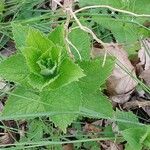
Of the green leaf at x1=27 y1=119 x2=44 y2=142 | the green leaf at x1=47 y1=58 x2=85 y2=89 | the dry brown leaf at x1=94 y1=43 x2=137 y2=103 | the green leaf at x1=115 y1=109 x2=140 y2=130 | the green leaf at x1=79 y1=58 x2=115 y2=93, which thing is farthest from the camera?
the dry brown leaf at x1=94 y1=43 x2=137 y2=103

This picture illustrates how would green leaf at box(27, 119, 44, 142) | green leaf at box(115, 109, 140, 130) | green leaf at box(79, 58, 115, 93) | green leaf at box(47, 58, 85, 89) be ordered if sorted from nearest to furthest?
green leaf at box(47, 58, 85, 89), green leaf at box(79, 58, 115, 93), green leaf at box(115, 109, 140, 130), green leaf at box(27, 119, 44, 142)

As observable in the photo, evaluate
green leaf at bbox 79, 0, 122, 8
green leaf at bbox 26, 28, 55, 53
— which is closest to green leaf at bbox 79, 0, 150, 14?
green leaf at bbox 79, 0, 122, 8

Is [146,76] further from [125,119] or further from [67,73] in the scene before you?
[67,73]

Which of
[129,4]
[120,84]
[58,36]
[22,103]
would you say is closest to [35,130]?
[22,103]

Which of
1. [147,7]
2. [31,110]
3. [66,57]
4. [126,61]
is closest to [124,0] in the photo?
[147,7]

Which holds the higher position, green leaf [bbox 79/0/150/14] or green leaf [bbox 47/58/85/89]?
green leaf [bbox 79/0/150/14]

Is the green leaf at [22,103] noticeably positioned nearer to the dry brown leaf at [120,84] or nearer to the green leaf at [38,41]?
the green leaf at [38,41]

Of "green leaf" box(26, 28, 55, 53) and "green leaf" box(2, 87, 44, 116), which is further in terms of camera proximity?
A: "green leaf" box(2, 87, 44, 116)

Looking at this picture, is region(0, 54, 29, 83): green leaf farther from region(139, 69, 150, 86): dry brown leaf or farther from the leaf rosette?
region(139, 69, 150, 86): dry brown leaf
